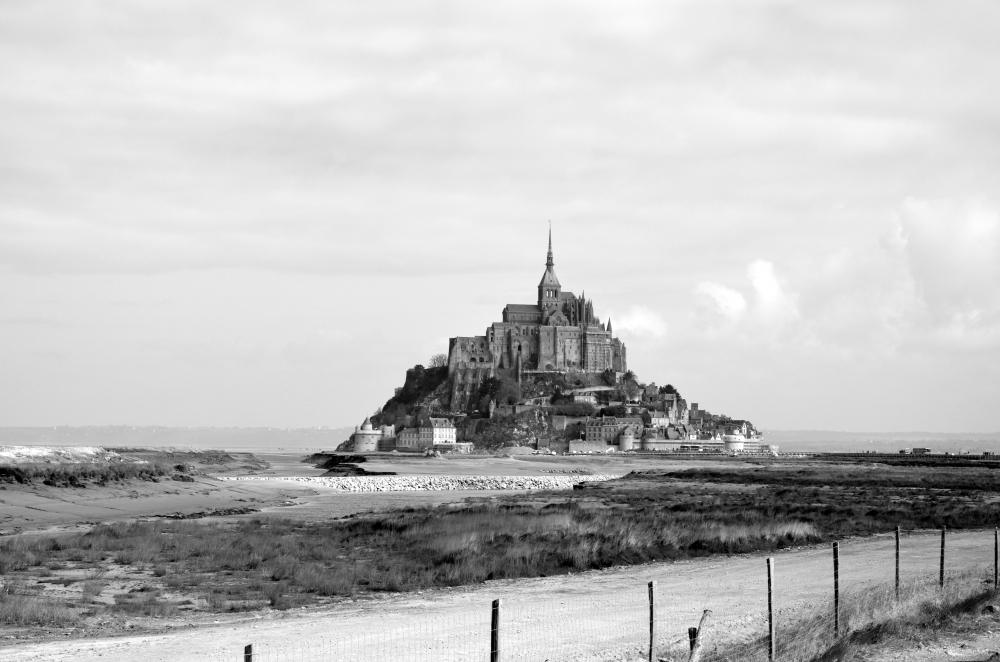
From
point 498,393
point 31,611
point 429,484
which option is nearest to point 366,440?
point 498,393

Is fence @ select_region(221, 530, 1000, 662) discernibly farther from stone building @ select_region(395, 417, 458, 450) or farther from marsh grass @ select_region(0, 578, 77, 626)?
stone building @ select_region(395, 417, 458, 450)

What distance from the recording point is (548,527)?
29.8 metres

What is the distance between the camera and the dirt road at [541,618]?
13.4m

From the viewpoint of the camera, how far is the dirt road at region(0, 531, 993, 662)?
13.4m

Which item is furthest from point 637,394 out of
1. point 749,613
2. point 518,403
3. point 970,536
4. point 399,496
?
point 749,613

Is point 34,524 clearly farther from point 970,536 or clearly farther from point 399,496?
point 970,536

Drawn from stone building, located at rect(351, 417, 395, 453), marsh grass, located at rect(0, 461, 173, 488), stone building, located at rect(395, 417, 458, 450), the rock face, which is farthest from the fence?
stone building, located at rect(351, 417, 395, 453)

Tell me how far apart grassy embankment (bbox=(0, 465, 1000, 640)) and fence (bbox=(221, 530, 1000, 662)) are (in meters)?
2.03

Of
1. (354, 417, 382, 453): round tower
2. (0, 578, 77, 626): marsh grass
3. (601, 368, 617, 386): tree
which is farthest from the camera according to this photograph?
(601, 368, 617, 386): tree

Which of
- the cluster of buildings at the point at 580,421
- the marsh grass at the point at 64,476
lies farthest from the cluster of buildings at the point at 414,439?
the marsh grass at the point at 64,476

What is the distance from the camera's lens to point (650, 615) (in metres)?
13.0

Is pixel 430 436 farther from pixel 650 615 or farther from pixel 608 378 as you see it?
pixel 650 615

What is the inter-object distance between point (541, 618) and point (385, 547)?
10.7 metres

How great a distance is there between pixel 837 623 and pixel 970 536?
17.9 meters
